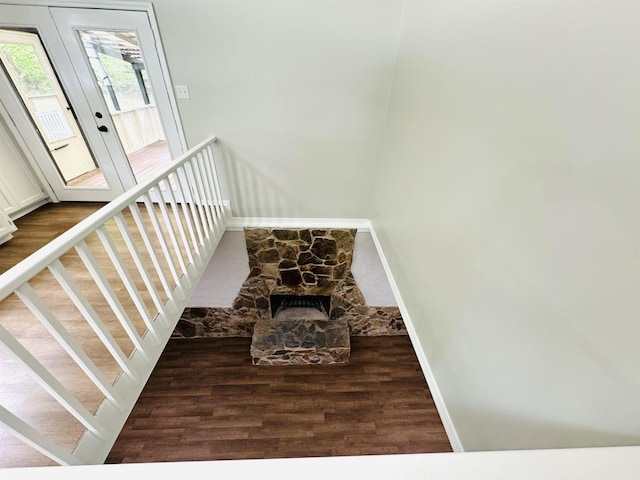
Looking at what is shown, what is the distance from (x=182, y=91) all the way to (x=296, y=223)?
1701 mm

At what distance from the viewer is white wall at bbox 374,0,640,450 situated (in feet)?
1.77

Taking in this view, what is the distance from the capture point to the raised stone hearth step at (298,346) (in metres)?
3.28

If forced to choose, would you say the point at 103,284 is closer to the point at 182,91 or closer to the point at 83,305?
the point at 83,305

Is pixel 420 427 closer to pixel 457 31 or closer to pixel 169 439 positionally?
pixel 169 439

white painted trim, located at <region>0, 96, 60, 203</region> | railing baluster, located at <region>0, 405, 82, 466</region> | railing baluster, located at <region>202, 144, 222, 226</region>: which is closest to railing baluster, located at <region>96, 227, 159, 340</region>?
railing baluster, located at <region>0, 405, 82, 466</region>

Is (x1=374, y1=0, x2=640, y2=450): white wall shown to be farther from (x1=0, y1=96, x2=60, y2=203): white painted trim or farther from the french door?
(x1=0, y1=96, x2=60, y2=203): white painted trim

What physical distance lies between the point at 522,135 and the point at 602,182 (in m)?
0.29

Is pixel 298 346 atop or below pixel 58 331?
below

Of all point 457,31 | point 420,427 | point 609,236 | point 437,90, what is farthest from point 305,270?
point 609,236

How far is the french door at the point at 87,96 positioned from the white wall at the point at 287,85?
0.30m

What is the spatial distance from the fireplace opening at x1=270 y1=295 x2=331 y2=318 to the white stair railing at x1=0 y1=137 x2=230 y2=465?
2.16 metres

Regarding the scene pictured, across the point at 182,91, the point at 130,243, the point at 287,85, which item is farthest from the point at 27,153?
the point at 287,85

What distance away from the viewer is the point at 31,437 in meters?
0.78

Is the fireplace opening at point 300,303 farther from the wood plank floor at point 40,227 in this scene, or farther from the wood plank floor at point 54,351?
the wood plank floor at point 40,227
